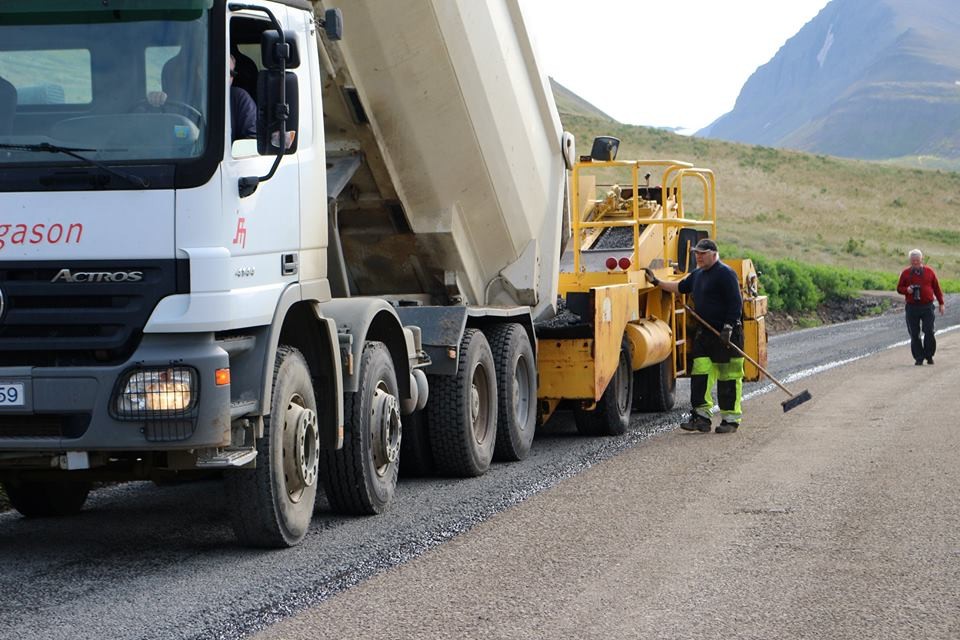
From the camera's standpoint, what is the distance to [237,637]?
5.39 metres

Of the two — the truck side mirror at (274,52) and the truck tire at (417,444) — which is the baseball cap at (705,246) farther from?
the truck side mirror at (274,52)

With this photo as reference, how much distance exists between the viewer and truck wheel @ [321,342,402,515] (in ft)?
25.9

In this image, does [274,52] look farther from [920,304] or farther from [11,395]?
[920,304]

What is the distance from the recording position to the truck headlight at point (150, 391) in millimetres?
6176

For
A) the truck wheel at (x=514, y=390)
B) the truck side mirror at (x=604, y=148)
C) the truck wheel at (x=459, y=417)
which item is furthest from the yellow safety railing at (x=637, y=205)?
the truck wheel at (x=459, y=417)

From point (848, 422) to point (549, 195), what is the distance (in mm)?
3564

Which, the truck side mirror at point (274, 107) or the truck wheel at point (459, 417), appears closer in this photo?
the truck side mirror at point (274, 107)

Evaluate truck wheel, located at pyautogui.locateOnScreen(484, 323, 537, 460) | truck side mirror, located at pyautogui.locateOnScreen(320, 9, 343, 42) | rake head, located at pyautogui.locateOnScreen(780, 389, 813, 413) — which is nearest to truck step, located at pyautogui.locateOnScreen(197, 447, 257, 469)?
truck side mirror, located at pyautogui.locateOnScreen(320, 9, 343, 42)

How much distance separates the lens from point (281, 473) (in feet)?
22.8

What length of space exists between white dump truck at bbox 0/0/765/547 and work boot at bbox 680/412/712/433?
2.49 meters

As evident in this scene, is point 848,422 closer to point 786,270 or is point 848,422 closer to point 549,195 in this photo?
point 549,195

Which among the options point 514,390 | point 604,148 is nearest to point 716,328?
point 604,148

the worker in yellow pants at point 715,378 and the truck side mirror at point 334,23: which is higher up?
the truck side mirror at point 334,23

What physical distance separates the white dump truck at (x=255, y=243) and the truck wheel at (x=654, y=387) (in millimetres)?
3977
